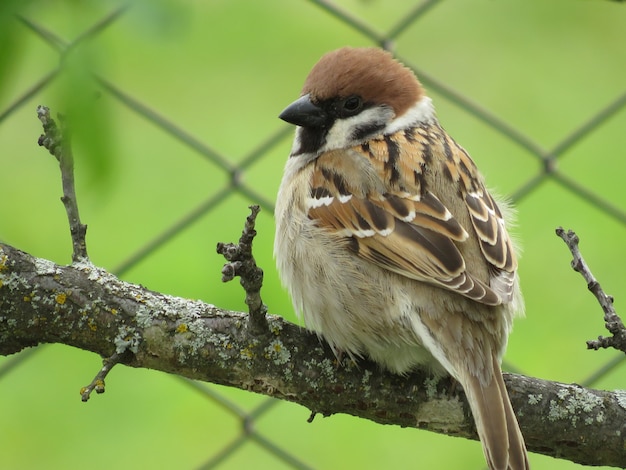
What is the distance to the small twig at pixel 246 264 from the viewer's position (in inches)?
76.7

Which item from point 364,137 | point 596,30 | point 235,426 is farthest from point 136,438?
point 596,30

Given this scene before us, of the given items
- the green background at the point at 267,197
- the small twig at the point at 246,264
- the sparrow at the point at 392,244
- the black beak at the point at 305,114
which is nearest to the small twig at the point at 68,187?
the small twig at the point at 246,264

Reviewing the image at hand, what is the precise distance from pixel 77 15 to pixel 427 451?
10.7ft

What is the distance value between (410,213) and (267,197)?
2.34 metres

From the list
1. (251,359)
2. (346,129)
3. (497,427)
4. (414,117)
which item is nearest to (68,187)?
(251,359)

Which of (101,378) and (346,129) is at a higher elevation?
(346,129)

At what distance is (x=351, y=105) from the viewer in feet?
→ 9.43

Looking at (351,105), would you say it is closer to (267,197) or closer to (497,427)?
(497,427)

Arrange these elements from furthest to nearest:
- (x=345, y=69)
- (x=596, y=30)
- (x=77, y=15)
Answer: (x=596, y=30) → (x=345, y=69) → (x=77, y=15)

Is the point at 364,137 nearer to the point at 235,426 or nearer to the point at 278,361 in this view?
the point at 278,361

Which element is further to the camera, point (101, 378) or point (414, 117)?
point (414, 117)

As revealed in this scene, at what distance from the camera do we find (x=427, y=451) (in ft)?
13.8

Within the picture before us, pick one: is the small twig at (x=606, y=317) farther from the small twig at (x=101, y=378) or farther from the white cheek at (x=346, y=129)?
the small twig at (x=101, y=378)

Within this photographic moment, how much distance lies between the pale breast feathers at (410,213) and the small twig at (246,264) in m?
0.41
